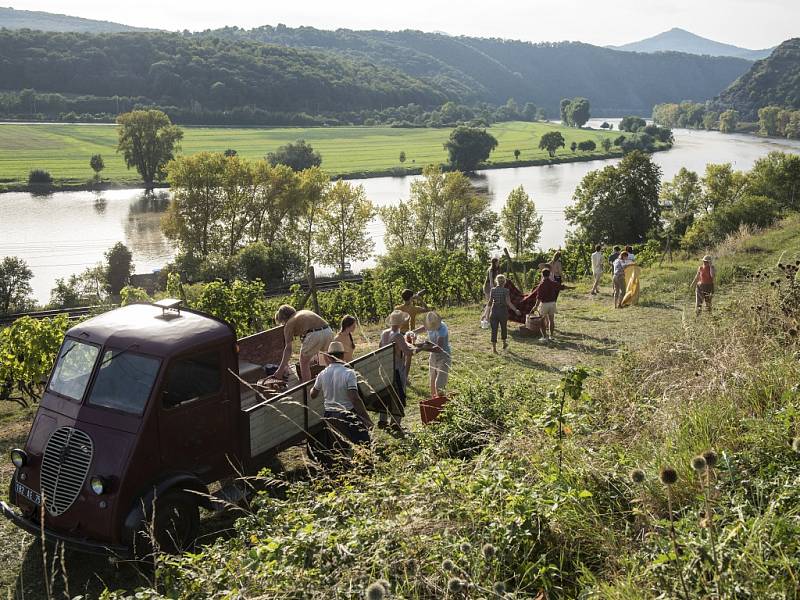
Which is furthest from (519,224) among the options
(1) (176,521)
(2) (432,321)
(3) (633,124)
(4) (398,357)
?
(3) (633,124)

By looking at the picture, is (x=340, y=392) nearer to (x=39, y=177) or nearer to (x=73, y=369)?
(x=73, y=369)

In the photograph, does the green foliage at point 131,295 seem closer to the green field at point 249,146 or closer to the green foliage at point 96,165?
the green field at point 249,146

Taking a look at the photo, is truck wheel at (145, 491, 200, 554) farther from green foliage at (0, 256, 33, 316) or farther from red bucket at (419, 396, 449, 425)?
green foliage at (0, 256, 33, 316)

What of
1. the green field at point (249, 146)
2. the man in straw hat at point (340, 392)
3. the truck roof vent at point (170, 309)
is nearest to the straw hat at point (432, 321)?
the man in straw hat at point (340, 392)

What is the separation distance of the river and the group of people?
49712mm

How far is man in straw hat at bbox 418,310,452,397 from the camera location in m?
9.21

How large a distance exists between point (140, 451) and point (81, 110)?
Result: 17006cm

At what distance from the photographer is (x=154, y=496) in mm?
5586

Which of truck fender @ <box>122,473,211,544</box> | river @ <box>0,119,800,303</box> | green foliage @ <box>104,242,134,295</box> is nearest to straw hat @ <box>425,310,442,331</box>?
truck fender @ <box>122,473,211,544</box>

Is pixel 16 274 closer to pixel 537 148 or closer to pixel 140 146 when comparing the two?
pixel 140 146

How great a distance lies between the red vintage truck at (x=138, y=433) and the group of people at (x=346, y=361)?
17.6 inches

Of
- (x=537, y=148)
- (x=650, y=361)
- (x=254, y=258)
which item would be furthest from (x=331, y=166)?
(x=650, y=361)

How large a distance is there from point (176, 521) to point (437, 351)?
3898 mm

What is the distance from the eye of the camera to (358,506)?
4.99m
